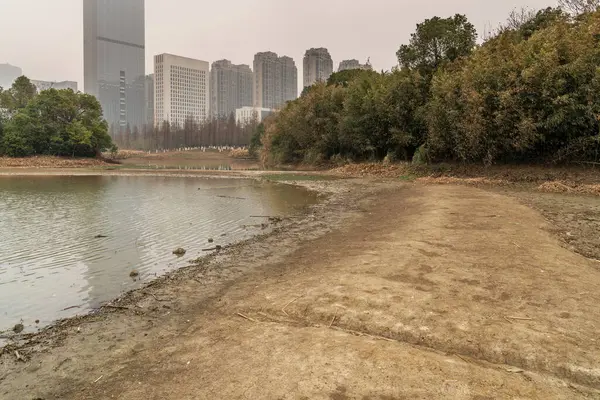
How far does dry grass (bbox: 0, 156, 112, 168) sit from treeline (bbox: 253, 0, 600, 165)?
2639cm

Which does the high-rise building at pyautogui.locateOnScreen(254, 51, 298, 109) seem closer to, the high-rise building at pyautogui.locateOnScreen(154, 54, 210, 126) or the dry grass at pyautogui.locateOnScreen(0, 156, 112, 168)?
the high-rise building at pyautogui.locateOnScreen(154, 54, 210, 126)

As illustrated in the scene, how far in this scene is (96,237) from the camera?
411 inches

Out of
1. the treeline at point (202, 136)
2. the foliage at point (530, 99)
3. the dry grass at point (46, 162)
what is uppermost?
the treeline at point (202, 136)

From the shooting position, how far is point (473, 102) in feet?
72.3

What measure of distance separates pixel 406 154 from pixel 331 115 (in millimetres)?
10267

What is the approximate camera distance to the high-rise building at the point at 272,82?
564 feet

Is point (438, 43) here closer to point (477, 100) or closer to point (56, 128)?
point (477, 100)

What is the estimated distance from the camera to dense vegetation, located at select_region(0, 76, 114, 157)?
47.4 meters

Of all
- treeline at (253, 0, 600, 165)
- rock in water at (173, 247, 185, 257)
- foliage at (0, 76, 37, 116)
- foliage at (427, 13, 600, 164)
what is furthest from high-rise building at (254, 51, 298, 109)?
rock in water at (173, 247, 185, 257)

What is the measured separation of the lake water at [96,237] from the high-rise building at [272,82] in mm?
158384

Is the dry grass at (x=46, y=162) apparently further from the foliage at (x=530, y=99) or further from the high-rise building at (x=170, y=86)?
the high-rise building at (x=170, y=86)

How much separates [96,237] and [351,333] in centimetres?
844

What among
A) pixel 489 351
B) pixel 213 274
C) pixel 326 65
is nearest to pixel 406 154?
pixel 213 274

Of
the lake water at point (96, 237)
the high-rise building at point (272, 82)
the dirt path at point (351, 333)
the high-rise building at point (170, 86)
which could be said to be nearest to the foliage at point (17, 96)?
the lake water at point (96, 237)
